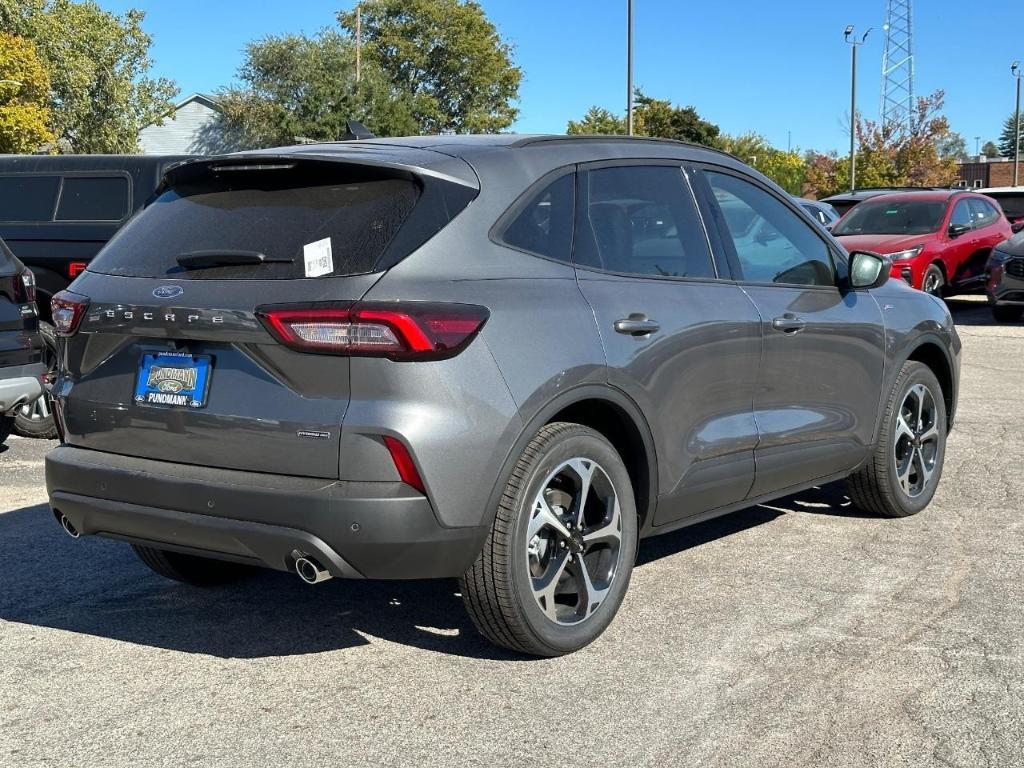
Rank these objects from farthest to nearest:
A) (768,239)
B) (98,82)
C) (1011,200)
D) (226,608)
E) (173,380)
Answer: (98,82), (1011,200), (768,239), (226,608), (173,380)

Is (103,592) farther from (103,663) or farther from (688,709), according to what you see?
(688,709)

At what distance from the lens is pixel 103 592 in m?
5.16

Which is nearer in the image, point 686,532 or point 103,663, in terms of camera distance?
point 103,663

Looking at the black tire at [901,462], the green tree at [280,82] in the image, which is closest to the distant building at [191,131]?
the green tree at [280,82]

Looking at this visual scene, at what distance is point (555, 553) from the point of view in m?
4.31

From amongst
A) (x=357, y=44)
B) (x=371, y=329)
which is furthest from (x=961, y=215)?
(x=357, y=44)

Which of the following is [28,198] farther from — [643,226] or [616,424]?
[616,424]

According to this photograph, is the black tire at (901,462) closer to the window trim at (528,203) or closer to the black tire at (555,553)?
the black tire at (555,553)

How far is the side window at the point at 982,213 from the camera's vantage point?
19078mm

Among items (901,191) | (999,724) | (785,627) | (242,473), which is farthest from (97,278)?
(901,191)

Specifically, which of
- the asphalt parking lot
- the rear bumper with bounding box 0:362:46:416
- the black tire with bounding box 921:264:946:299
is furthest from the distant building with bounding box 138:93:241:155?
the asphalt parking lot

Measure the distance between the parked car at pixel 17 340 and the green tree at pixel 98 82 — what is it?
5268 centimetres

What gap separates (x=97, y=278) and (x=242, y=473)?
99 cm

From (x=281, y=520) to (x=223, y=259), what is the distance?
86 centimetres
